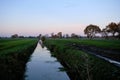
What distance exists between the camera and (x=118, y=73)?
9.35m

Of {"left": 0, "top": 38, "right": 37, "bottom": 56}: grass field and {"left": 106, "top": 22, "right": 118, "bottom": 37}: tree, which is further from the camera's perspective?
{"left": 106, "top": 22, "right": 118, "bottom": 37}: tree

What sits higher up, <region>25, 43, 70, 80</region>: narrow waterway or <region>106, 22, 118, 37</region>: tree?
<region>106, 22, 118, 37</region>: tree

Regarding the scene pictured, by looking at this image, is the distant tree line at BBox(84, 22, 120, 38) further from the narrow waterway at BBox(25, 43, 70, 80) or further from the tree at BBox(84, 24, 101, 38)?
the narrow waterway at BBox(25, 43, 70, 80)

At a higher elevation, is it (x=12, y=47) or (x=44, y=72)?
(x=12, y=47)

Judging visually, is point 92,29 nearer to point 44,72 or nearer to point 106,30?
A: point 106,30

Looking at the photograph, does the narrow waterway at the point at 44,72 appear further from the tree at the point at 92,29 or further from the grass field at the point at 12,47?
the tree at the point at 92,29

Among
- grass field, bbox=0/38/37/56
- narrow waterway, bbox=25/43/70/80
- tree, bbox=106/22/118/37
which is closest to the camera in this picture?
narrow waterway, bbox=25/43/70/80

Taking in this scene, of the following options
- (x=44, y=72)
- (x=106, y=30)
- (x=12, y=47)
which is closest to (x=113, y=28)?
(x=106, y=30)

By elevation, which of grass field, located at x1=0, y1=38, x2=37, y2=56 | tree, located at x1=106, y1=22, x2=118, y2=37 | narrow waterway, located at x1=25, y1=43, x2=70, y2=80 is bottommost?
narrow waterway, located at x1=25, y1=43, x2=70, y2=80

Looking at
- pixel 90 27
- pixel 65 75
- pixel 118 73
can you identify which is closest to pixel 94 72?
pixel 118 73

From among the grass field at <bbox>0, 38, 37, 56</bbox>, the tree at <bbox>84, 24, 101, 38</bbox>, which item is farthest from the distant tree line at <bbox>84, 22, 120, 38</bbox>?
the grass field at <bbox>0, 38, 37, 56</bbox>

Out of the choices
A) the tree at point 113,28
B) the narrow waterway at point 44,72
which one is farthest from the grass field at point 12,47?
the tree at point 113,28

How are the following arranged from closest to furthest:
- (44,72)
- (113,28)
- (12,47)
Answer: (44,72) < (12,47) < (113,28)

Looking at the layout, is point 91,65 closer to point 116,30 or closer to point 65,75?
point 65,75
